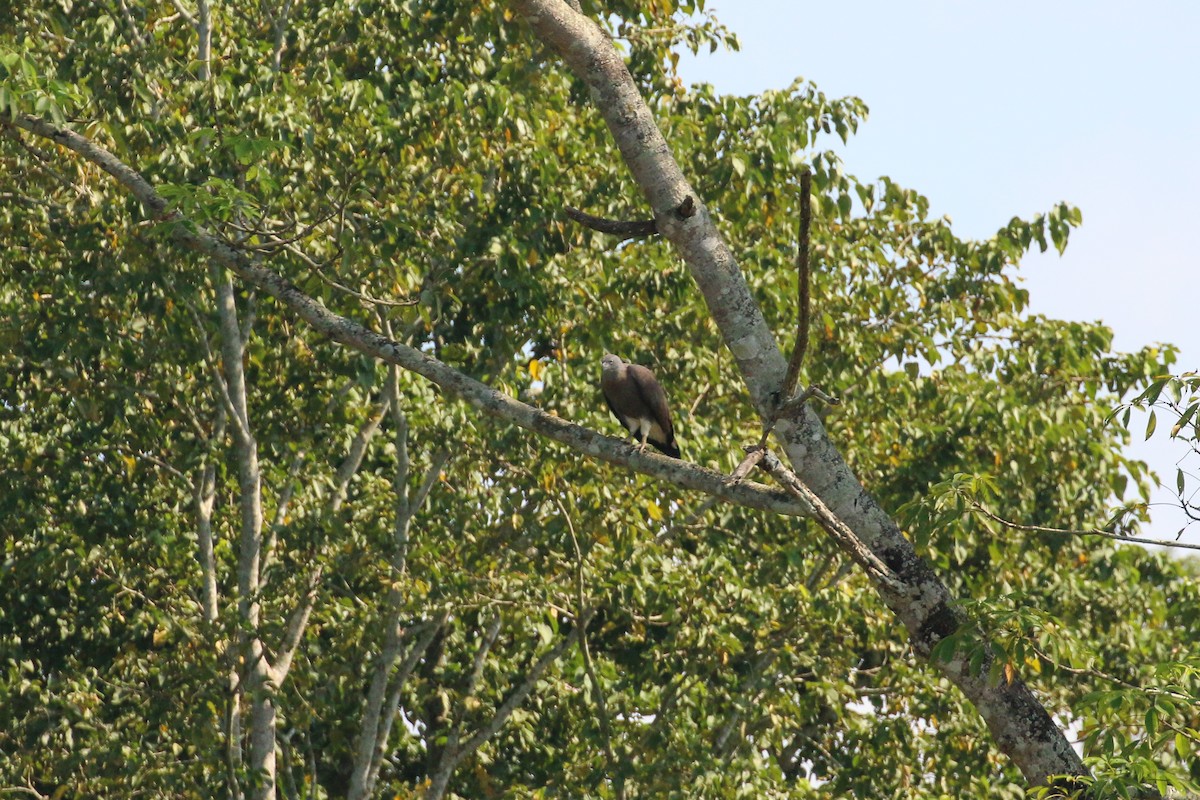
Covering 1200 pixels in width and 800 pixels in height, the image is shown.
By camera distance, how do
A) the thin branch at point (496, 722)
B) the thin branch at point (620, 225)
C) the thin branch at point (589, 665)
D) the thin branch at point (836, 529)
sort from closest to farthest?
1. the thin branch at point (836, 529)
2. the thin branch at point (620, 225)
3. the thin branch at point (589, 665)
4. the thin branch at point (496, 722)

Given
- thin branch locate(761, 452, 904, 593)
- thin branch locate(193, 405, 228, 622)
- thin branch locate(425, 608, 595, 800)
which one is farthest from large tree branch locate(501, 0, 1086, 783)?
thin branch locate(193, 405, 228, 622)

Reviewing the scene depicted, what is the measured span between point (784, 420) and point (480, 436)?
17.6 ft

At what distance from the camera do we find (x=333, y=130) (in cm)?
927

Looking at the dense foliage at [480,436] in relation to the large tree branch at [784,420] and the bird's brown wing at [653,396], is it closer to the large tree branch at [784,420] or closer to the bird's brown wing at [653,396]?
the bird's brown wing at [653,396]

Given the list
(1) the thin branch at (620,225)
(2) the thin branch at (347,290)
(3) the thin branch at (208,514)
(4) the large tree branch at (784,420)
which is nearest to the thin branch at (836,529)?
(4) the large tree branch at (784,420)

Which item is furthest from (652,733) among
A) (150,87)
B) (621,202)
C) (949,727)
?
(150,87)

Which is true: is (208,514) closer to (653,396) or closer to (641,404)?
(641,404)

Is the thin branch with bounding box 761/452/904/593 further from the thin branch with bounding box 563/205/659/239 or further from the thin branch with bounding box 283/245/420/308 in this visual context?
the thin branch with bounding box 283/245/420/308

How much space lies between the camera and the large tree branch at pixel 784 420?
461 centimetres

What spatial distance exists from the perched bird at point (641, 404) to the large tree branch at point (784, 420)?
347 centimetres

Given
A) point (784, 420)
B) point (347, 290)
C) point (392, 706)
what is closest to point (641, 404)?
point (347, 290)

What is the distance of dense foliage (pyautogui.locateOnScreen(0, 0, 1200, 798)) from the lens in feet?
30.9

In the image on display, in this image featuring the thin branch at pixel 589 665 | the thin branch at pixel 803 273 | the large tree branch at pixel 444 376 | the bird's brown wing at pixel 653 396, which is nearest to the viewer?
the thin branch at pixel 803 273

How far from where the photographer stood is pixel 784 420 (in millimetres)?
4785
